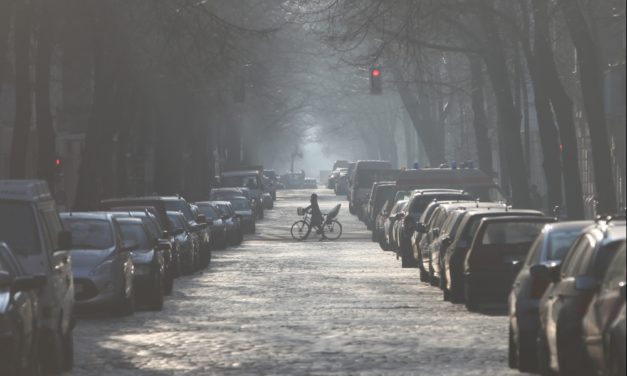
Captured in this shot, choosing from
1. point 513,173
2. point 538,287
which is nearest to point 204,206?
point 513,173

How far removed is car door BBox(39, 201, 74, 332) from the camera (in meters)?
17.5

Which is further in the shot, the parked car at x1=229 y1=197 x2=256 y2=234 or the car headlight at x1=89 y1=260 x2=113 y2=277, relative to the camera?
the parked car at x1=229 y1=197 x2=256 y2=234

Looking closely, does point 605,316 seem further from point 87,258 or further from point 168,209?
point 168,209

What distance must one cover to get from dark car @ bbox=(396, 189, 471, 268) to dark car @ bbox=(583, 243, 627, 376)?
26.5 metres

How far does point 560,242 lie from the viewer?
19.4m

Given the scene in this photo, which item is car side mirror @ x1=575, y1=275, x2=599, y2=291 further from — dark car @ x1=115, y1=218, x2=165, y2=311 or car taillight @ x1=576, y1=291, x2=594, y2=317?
dark car @ x1=115, y1=218, x2=165, y2=311

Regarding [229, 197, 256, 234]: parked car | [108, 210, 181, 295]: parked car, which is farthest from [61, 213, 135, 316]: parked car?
[229, 197, 256, 234]: parked car

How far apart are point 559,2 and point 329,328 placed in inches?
531

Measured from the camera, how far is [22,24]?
36344 mm

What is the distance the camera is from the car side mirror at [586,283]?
45.9 ft

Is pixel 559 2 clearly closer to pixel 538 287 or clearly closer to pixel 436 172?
pixel 436 172

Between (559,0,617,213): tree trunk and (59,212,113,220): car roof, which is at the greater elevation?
(559,0,617,213): tree trunk

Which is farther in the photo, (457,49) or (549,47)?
(457,49)

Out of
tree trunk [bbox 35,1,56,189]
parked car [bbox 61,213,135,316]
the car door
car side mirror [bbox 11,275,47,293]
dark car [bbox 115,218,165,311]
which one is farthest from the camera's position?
tree trunk [bbox 35,1,56,189]
